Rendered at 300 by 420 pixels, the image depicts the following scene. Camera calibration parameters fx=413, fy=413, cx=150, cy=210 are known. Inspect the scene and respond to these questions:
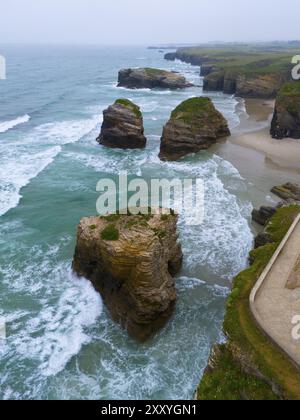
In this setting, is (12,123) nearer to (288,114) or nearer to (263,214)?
(288,114)

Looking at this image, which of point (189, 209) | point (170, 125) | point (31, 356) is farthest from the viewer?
point (170, 125)

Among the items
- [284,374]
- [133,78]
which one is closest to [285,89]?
[284,374]

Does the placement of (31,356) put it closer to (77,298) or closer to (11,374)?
(11,374)

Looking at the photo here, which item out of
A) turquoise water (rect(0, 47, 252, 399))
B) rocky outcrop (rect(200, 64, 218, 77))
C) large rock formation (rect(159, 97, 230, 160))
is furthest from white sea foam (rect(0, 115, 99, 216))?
rocky outcrop (rect(200, 64, 218, 77))

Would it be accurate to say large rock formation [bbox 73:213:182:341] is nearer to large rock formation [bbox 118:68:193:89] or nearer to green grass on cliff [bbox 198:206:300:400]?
green grass on cliff [bbox 198:206:300:400]

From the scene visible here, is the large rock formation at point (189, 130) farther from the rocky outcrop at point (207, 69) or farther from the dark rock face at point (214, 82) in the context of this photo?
the rocky outcrop at point (207, 69)

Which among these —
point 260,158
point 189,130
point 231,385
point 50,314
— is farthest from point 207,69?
point 231,385
